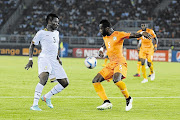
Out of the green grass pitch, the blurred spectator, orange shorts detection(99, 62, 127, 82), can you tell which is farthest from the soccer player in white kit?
the blurred spectator

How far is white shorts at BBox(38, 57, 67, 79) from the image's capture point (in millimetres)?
8781

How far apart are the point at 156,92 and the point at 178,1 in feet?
103

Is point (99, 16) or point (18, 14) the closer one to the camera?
point (99, 16)

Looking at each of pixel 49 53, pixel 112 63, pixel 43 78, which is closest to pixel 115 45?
pixel 112 63

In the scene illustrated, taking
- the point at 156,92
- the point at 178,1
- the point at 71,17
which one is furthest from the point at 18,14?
the point at 156,92

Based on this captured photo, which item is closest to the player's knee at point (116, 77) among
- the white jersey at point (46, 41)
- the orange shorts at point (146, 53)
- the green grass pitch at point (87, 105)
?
the green grass pitch at point (87, 105)

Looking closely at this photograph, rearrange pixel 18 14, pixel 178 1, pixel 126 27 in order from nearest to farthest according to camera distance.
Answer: pixel 126 27 < pixel 178 1 < pixel 18 14

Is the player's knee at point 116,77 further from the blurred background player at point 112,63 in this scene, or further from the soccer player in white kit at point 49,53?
the soccer player in white kit at point 49,53

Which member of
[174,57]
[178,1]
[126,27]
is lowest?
[174,57]

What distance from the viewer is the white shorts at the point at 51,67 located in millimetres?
8781

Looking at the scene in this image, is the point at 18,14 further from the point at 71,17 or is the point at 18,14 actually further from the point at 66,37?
the point at 66,37

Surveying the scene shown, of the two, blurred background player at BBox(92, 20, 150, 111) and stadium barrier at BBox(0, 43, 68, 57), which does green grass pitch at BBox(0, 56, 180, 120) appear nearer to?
blurred background player at BBox(92, 20, 150, 111)

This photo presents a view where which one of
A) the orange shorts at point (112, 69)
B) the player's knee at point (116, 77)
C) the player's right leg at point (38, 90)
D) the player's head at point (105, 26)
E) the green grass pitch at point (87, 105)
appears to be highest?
the player's head at point (105, 26)

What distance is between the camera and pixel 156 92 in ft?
42.0
